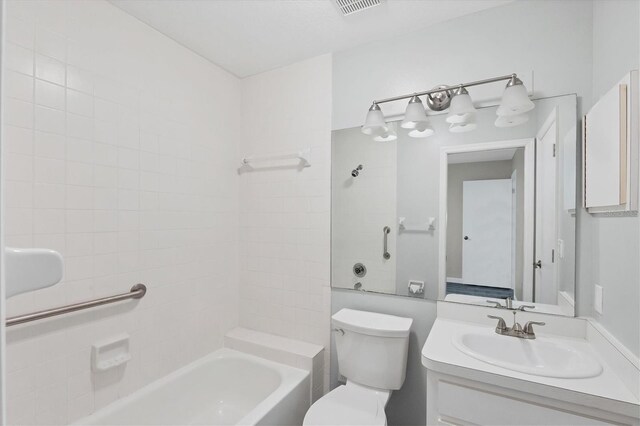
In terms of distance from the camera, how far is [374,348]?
5.68 feet

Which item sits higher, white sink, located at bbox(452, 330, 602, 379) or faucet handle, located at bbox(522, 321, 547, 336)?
faucet handle, located at bbox(522, 321, 547, 336)

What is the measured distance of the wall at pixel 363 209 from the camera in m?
1.93

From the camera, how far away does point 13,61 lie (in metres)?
1.28

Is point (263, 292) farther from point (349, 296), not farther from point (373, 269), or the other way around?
point (373, 269)

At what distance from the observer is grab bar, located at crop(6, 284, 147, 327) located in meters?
1.25

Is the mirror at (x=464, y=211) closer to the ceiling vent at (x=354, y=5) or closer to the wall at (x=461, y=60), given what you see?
the wall at (x=461, y=60)

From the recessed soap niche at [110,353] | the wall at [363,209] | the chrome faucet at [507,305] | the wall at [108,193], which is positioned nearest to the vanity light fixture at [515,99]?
the wall at [363,209]

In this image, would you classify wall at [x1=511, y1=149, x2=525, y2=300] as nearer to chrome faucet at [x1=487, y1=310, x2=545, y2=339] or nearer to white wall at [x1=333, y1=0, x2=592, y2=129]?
chrome faucet at [x1=487, y1=310, x2=545, y2=339]

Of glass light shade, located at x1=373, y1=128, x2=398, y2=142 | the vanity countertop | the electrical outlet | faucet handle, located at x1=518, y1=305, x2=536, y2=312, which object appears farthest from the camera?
glass light shade, located at x1=373, y1=128, x2=398, y2=142

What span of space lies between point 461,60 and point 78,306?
2279 millimetres

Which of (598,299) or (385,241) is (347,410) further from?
(598,299)

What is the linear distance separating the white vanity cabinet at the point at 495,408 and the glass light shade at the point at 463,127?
1.21 metres

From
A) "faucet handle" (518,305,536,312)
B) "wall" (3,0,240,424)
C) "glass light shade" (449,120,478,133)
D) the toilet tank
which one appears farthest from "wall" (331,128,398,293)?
"wall" (3,0,240,424)

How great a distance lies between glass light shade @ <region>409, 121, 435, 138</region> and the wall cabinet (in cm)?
68
